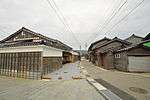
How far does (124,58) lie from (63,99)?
47.1 feet

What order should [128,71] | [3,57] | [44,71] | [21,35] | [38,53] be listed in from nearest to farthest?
[38,53]
[44,71]
[3,57]
[128,71]
[21,35]

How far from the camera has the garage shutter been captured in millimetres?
18469

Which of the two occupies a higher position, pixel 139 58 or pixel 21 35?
pixel 21 35

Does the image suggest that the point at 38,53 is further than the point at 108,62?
No

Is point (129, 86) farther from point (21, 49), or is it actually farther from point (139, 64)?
point (21, 49)

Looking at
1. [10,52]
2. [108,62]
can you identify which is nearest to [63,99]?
[10,52]

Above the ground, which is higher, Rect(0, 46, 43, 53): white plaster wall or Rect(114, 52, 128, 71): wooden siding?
Rect(0, 46, 43, 53): white plaster wall

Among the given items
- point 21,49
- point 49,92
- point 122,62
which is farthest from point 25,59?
point 122,62

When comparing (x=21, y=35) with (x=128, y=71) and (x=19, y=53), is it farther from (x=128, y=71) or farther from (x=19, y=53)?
(x=128, y=71)

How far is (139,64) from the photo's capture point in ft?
60.9

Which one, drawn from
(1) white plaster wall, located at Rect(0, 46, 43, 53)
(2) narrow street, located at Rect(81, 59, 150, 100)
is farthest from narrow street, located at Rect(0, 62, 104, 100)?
(1) white plaster wall, located at Rect(0, 46, 43, 53)

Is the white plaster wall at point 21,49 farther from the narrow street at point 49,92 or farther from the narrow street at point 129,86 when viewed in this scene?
the narrow street at point 129,86

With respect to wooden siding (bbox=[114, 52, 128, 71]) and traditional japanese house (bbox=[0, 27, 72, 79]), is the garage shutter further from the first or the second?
traditional japanese house (bbox=[0, 27, 72, 79])

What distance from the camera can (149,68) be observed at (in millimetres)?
18547
